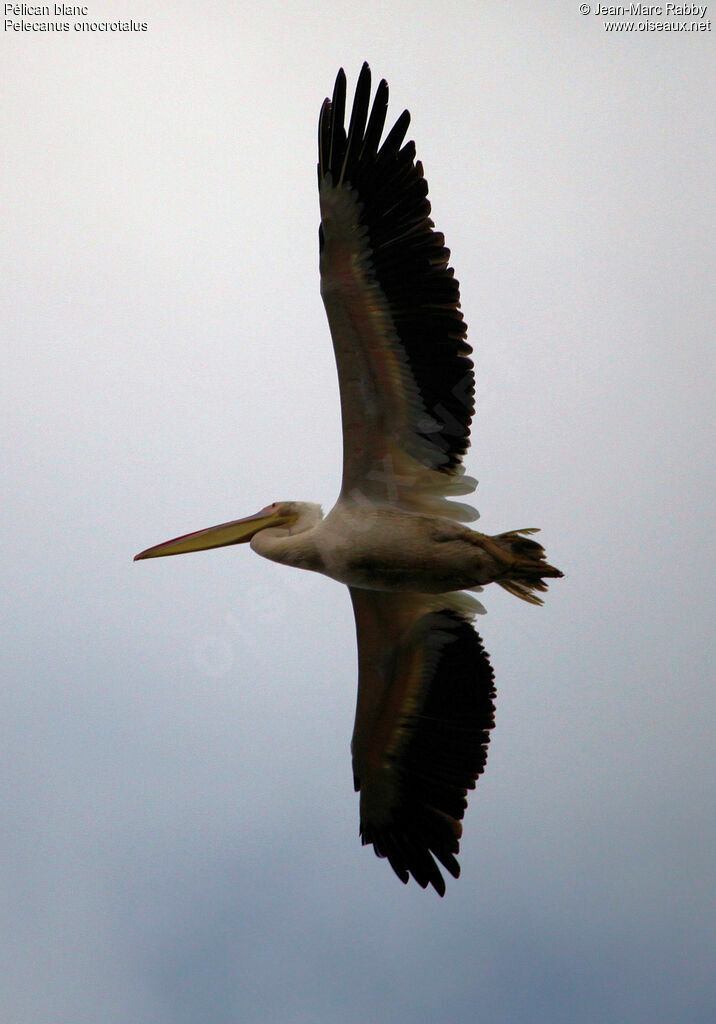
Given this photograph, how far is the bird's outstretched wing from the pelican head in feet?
2.28

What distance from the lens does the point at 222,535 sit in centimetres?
962

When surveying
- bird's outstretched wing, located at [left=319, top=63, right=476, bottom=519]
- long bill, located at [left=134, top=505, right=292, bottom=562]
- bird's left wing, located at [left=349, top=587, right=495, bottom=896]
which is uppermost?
bird's outstretched wing, located at [left=319, top=63, right=476, bottom=519]

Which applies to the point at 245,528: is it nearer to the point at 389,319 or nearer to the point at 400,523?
the point at 400,523

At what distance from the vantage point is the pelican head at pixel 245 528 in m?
9.34

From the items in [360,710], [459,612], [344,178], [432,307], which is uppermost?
[344,178]

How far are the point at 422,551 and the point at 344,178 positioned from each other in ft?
7.86

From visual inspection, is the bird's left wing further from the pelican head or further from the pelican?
the pelican head

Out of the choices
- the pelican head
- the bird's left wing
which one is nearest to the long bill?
the pelican head

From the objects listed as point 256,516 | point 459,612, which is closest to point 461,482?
point 459,612

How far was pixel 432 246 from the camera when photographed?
25.9 feet

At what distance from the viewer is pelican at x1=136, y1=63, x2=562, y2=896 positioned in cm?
790

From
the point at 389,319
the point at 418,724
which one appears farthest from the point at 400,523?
the point at 418,724

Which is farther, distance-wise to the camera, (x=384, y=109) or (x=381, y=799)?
(x=381, y=799)

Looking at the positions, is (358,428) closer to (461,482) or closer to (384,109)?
(461,482)
